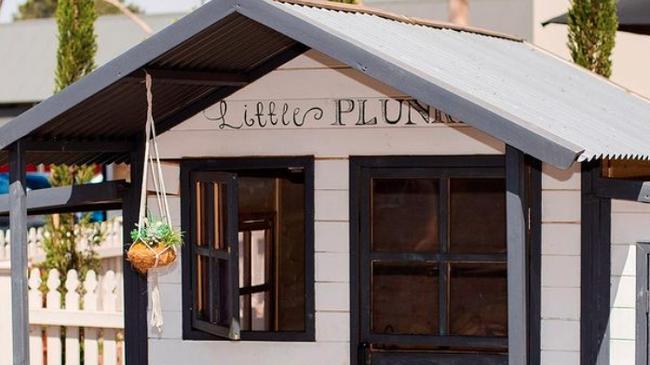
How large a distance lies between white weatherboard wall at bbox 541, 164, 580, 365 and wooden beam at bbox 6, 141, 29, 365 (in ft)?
9.77

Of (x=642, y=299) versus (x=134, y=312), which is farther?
(x=134, y=312)

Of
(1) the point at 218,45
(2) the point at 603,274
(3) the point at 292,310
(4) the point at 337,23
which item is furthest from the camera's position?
(3) the point at 292,310

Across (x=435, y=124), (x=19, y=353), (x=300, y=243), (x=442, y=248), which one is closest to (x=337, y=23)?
(x=435, y=124)

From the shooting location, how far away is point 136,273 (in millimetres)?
8039

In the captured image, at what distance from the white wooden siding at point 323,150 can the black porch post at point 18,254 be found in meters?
1.28

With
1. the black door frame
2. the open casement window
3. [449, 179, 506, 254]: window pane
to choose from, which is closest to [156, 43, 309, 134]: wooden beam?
the open casement window

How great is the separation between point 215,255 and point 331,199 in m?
0.80

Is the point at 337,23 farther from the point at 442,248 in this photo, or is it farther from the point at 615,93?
the point at 615,93

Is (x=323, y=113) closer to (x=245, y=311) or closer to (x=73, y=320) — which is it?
(x=245, y=311)

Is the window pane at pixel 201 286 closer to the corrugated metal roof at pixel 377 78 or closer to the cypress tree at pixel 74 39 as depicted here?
the corrugated metal roof at pixel 377 78

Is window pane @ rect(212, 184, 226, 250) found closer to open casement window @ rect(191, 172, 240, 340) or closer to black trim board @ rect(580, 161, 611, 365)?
open casement window @ rect(191, 172, 240, 340)

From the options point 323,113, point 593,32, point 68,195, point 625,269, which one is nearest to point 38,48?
point 593,32

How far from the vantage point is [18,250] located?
6.82 meters

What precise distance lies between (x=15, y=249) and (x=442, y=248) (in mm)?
2516
